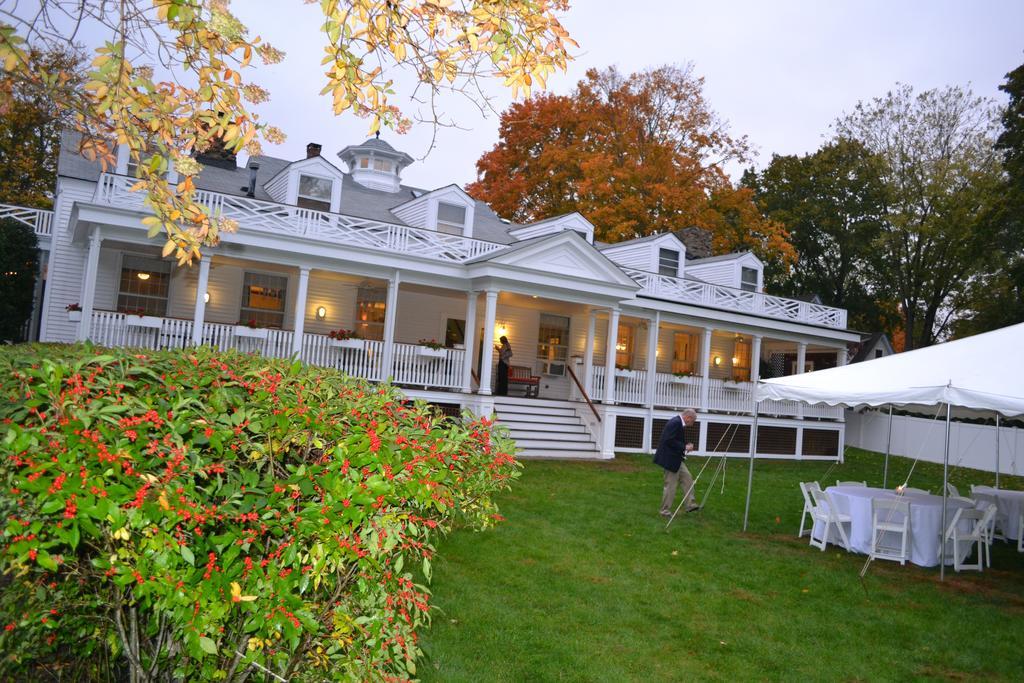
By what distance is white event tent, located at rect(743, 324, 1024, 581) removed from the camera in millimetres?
8180

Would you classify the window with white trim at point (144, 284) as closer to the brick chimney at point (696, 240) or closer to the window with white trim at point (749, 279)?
the window with white trim at point (749, 279)

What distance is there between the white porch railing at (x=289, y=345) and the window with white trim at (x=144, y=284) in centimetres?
270

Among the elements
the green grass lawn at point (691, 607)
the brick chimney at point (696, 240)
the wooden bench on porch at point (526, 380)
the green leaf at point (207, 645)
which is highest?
the brick chimney at point (696, 240)

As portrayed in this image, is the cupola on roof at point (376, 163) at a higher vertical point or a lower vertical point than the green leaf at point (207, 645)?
higher

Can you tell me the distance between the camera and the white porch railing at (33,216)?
21.2 m

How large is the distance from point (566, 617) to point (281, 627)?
381 centimetres

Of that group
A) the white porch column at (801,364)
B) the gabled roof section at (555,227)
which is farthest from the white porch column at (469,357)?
the white porch column at (801,364)

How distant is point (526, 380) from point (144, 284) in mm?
10383

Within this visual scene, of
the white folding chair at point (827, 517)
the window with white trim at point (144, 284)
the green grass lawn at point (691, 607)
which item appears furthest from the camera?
the window with white trim at point (144, 284)

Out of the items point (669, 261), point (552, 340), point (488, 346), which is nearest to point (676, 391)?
point (552, 340)

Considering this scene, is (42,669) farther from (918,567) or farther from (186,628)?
(918,567)

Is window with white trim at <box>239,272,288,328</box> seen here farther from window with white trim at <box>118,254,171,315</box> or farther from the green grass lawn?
the green grass lawn

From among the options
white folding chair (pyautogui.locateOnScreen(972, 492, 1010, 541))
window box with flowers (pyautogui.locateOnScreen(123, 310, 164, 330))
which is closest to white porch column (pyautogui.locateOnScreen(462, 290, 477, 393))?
window box with flowers (pyautogui.locateOnScreen(123, 310, 164, 330))

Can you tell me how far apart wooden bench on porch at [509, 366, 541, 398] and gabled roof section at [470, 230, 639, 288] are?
3682 mm
